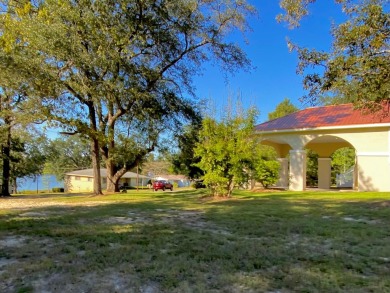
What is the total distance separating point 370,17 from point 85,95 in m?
11.0

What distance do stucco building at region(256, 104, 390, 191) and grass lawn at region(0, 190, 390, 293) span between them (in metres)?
10.6

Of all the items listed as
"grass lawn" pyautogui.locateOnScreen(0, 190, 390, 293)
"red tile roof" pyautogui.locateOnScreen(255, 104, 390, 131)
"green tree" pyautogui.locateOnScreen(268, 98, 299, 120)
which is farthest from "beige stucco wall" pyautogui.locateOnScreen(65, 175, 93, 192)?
"grass lawn" pyautogui.locateOnScreen(0, 190, 390, 293)

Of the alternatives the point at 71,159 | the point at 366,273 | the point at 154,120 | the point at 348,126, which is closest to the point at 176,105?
the point at 154,120

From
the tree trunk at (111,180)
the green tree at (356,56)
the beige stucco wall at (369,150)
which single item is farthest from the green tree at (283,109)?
the green tree at (356,56)

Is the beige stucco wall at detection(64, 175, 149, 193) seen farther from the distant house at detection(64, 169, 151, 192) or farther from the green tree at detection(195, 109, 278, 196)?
the green tree at detection(195, 109, 278, 196)

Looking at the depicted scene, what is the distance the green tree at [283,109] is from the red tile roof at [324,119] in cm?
1837

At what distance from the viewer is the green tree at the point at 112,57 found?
40.3 feet

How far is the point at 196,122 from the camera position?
60.1 ft

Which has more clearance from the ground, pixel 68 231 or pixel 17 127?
pixel 17 127

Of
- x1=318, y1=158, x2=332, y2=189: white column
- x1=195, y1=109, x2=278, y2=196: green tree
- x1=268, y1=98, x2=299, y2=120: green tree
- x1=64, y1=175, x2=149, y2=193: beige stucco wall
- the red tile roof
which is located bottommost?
x1=64, y1=175, x2=149, y2=193: beige stucco wall

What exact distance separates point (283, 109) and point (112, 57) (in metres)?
31.3

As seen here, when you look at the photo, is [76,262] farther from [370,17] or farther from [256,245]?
[370,17]

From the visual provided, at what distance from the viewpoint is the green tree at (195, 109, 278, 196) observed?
12500 millimetres

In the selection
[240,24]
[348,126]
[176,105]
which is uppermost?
[240,24]
